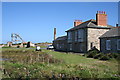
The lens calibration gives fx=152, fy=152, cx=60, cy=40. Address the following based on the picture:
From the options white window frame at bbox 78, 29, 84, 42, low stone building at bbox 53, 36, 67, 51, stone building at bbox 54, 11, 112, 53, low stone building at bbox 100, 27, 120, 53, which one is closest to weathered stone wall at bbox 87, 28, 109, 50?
stone building at bbox 54, 11, 112, 53

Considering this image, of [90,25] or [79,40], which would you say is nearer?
[90,25]

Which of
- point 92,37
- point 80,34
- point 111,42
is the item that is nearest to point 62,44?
point 80,34

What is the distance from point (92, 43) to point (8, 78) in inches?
938

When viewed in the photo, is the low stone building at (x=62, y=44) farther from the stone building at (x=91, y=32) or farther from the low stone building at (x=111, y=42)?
the low stone building at (x=111, y=42)

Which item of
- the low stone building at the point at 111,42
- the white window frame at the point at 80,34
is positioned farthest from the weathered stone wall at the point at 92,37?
the low stone building at the point at 111,42

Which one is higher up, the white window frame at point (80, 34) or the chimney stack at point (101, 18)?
the chimney stack at point (101, 18)

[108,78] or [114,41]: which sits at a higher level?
[114,41]

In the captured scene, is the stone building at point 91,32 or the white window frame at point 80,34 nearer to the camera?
the stone building at point 91,32

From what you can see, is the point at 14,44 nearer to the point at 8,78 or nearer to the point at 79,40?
the point at 79,40

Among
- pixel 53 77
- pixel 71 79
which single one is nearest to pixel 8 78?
pixel 53 77

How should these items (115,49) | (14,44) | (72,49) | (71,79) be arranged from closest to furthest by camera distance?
(71,79) < (115,49) < (72,49) < (14,44)

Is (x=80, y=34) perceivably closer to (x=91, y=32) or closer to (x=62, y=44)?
(x=91, y=32)

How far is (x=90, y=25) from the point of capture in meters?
28.9

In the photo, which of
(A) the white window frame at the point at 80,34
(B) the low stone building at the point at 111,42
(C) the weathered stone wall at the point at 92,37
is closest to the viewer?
(B) the low stone building at the point at 111,42
